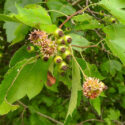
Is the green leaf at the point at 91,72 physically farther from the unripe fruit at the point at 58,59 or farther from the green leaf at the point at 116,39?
the unripe fruit at the point at 58,59

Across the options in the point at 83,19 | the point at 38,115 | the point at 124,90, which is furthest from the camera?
the point at 124,90

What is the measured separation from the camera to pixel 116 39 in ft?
4.26

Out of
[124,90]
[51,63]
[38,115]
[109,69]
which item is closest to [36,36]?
[51,63]

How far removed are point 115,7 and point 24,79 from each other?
2.23ft

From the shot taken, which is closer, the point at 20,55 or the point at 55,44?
the point at 55,44

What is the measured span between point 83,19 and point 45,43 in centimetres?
40

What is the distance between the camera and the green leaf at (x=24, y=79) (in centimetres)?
123

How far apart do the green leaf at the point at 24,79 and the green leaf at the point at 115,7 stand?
48cm

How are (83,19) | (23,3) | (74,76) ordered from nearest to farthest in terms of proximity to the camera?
1. (74,76)
2. (83,19)
3. (23,3)

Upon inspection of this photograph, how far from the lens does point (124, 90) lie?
343 centimetres

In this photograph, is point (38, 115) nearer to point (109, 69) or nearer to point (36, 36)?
point (109, 69)

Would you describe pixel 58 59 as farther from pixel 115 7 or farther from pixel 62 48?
pixel 115 7

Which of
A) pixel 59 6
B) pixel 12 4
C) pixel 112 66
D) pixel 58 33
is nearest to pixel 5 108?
pixel 58 33

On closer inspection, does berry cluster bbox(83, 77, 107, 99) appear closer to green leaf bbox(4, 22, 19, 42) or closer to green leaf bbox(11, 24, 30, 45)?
green leaf bbox(11, 24, 30, 45)
